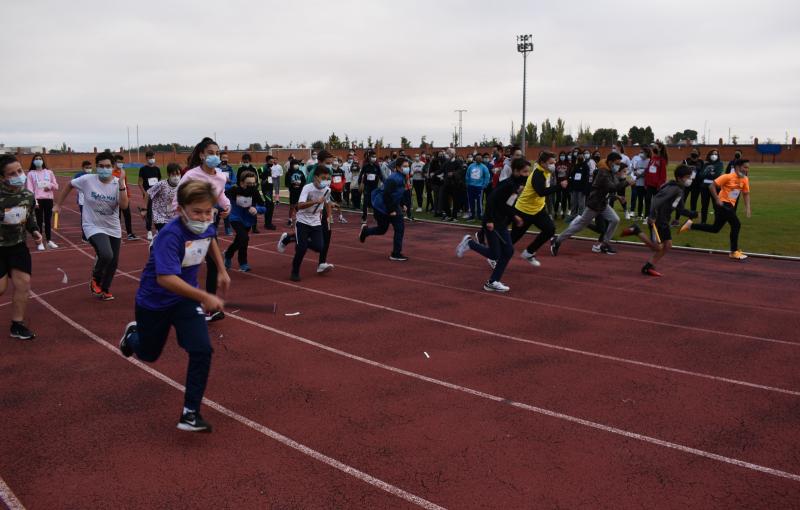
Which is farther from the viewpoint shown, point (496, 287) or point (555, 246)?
point (555, 246)

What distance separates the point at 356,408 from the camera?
5133 millimetres

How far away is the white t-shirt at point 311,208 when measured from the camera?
9953 millimetres

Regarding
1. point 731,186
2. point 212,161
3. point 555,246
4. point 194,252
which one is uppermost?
point 212,161

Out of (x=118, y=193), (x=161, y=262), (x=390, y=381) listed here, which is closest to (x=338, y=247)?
(x=118, y=193)

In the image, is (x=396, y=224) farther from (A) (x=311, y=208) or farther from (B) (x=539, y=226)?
(B) (x=539, y=226)

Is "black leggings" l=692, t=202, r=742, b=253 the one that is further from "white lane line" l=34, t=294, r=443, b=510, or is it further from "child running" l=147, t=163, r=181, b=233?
"white lane line" l=34, t=294, r=443, b=510

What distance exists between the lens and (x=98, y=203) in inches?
324

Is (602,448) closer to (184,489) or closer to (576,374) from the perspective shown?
(576,374)

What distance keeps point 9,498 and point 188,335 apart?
4.70ft

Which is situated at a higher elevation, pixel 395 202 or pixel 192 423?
pixel 395 202

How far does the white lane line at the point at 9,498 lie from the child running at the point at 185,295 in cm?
110

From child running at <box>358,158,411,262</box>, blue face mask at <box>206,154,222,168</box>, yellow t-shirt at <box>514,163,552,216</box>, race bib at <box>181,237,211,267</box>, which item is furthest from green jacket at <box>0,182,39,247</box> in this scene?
yellow t-shirt at <box>514,163,552,216</box>

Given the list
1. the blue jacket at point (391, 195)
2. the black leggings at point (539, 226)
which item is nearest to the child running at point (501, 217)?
the black leggings at point (539, 226)

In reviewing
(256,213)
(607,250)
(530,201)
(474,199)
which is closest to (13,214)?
(256,213)
